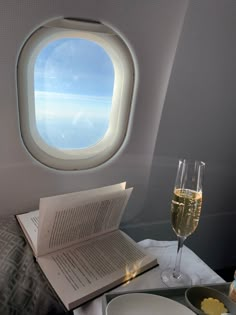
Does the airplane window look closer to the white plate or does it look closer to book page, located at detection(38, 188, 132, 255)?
book page, located at detection(38, 188, 132, 255)

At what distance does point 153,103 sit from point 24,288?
84 cm

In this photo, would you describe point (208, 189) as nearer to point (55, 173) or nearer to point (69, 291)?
point (55, 173)

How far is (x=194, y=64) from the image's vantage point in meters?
1.17

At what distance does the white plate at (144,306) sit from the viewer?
0.46 meters

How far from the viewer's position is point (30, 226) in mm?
814

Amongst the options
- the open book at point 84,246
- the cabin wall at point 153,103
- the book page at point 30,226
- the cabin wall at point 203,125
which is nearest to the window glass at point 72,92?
the cabin wall at point 153,103

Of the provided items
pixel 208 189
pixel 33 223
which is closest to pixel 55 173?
pixel 33 223

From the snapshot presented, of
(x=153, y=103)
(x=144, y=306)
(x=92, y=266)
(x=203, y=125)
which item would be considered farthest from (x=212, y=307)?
(x=203, y=125)

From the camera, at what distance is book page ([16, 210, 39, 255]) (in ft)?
2.37

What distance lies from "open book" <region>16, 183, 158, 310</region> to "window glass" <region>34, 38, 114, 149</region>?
0.52m

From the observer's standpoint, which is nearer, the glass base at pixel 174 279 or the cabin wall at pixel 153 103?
the glass base at pixel 174 279

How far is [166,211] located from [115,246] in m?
0.81

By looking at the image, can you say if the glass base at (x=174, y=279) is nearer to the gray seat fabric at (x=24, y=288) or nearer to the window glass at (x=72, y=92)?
the gray seat fabric at (x=24, y=288)

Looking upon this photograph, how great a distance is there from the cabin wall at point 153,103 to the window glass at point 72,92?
0.14 meters
